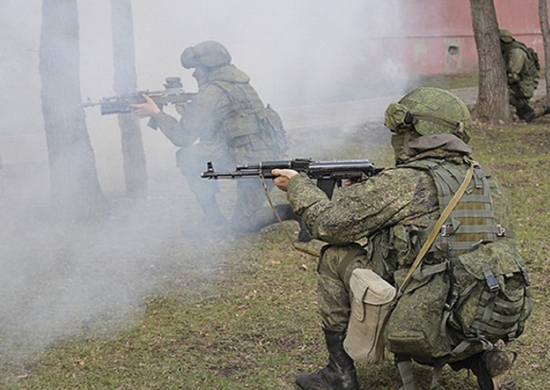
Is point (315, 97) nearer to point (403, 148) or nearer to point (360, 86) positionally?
point (360, 86)

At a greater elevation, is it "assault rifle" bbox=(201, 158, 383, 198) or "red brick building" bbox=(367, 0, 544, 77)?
"red brick building" bbox=(367, 0, 544, 77)

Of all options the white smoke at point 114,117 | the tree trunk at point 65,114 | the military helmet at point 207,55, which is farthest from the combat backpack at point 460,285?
the tree trunk at point 65,114

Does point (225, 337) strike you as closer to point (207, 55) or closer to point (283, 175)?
point (283, 175)

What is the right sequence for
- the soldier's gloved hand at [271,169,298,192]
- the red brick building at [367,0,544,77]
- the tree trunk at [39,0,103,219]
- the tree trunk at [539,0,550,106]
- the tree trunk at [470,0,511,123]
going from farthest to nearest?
the red brick building at [367,0,544,77] → the tree trunk at [539,0,550,106] → the tree trunk at [470,0,511,123] → the tree trunk at [39,0,103,219] → the soldier's gloved hand at [271,169,298,192]

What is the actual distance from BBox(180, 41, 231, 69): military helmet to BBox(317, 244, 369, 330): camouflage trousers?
3288 millimetres

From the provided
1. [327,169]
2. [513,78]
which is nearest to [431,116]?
[327,169]

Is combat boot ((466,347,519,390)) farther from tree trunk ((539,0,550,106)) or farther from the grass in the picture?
tree trunk ((539,0,550,106))

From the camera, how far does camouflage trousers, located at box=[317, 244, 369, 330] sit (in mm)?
3883

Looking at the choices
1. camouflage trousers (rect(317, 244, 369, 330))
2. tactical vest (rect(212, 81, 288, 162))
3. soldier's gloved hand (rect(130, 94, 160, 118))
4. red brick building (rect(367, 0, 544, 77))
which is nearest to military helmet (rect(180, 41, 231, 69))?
tactical vest (rect(212, 81, 288, 162))

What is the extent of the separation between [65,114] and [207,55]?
1392 mm

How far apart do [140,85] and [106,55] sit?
79 cm

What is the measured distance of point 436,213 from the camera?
3.60 m

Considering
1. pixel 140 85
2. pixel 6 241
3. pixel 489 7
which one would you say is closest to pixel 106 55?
pixel 140 85

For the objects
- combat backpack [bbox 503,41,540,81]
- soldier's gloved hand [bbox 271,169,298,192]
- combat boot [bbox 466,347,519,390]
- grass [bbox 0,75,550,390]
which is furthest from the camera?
combat backpack [bbox 503,41,540,81]
